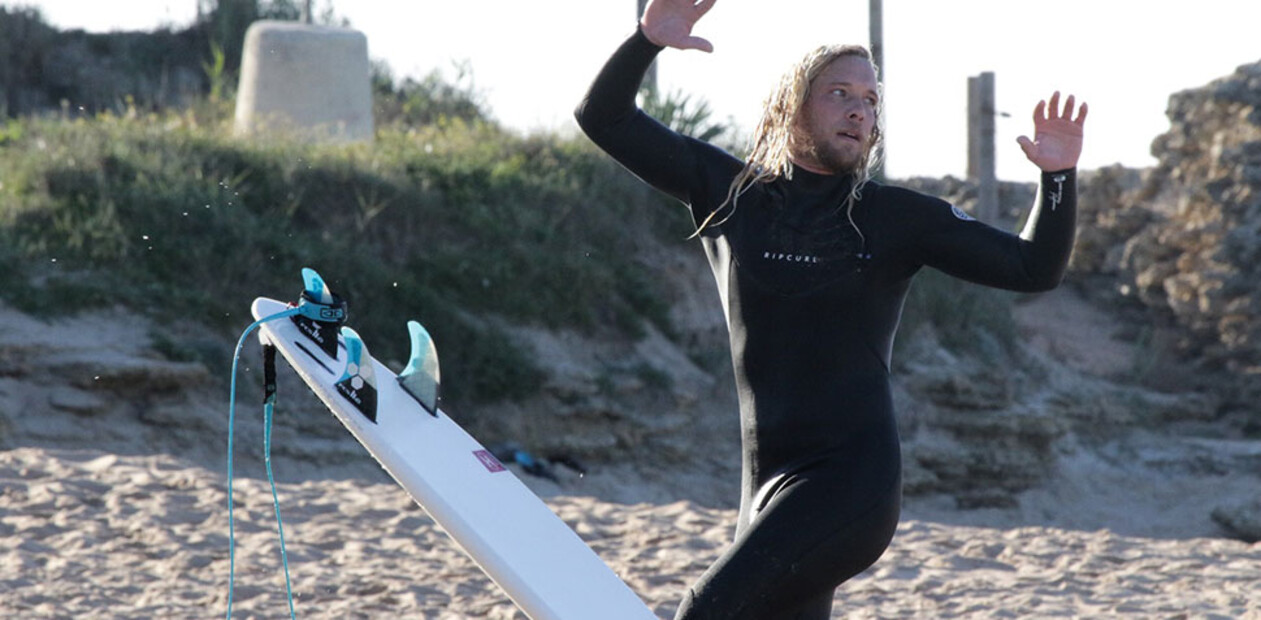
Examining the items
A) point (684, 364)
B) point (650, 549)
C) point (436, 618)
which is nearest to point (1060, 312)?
point (684, 364)

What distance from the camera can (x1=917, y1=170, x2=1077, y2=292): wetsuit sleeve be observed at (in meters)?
2.76

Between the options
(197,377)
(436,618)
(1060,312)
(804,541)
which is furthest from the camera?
(1060,312)

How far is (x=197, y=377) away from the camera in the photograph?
26.6ft

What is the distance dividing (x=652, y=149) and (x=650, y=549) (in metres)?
3.87

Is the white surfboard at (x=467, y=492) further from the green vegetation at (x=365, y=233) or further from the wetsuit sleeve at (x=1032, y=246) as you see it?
the green vegetation at (x=365, y=233)

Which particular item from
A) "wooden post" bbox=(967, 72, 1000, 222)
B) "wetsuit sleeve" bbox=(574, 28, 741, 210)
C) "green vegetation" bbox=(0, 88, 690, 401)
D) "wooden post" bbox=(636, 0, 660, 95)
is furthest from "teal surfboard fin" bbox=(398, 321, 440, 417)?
"wooden post" bbox=(967, 72, 1000, 222)

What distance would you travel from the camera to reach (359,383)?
3.31 metres

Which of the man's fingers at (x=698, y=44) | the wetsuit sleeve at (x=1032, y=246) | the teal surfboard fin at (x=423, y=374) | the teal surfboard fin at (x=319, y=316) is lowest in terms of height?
the teal surfboard fin at (x=423, y=374)

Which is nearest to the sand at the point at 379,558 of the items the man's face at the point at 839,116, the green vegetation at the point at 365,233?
the green vegetation at the point at 365,233

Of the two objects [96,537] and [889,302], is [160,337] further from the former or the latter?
[889,302]

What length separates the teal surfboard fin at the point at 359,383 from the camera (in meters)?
3.30

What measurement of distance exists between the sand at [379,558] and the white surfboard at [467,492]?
2285 millimetres

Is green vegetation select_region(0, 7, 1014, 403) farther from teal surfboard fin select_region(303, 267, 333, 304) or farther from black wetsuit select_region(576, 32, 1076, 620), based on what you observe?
black wetsuit select_region(576, 32, 1076, 620)

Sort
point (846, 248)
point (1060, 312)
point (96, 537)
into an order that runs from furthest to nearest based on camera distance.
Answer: point (1060, 312)
point (96, 537)
point (846, 248)
